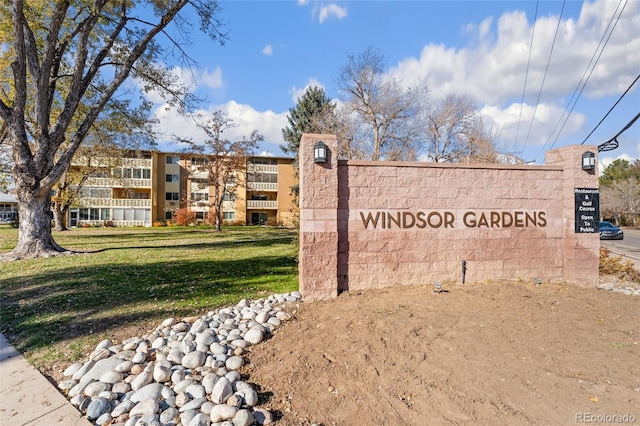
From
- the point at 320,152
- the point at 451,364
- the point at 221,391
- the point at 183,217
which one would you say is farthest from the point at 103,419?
the point at 183,217

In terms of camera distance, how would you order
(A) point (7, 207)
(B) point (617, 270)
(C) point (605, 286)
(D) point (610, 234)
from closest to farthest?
(C) point (605, 286) → (B) point (617, 270) → (D) point (610, 234) → (A) point (7, 207)

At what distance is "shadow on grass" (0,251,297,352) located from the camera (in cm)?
473

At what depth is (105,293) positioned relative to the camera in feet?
21.0

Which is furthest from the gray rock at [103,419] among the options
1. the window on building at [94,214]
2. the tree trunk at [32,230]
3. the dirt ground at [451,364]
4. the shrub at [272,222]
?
the window on building at [94,214]

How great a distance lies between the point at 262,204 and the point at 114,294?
3787cm

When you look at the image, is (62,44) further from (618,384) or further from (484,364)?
(618,384)

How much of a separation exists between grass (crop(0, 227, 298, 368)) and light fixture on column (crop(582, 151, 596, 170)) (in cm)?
646

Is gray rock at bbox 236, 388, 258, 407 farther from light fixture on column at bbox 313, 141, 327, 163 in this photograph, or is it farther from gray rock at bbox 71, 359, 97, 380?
light fixture on column at bbox 313, 141, 327, 163

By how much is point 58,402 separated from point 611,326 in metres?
6.57

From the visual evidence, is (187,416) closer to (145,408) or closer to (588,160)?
(145,408)

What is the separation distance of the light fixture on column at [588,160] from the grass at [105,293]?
646 cm

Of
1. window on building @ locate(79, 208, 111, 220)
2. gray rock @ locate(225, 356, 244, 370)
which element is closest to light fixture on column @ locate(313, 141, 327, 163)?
gray rock @ locate(225, 356, 244, 370)

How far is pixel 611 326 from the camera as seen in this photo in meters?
4.46

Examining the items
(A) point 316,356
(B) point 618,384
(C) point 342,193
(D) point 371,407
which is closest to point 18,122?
(C) point 342,193
